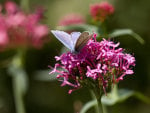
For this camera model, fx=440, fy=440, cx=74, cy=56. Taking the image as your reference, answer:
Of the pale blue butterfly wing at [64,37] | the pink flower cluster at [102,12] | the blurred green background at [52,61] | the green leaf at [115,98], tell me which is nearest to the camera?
the pale blue butterfly wing at [64,37]

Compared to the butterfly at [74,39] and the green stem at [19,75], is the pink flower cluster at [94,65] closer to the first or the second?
the butterfly at [74,39]

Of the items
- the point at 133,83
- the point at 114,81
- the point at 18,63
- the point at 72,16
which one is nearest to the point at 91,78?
the point at 114,81

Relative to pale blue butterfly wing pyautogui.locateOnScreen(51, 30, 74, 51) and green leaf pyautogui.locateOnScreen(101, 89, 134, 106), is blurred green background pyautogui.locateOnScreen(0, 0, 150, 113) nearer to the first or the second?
green leaf pyautogui.locateOnScreen(101, 89, 134, 106)

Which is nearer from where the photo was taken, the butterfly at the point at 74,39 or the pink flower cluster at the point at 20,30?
the butterfly at the point at 74,39

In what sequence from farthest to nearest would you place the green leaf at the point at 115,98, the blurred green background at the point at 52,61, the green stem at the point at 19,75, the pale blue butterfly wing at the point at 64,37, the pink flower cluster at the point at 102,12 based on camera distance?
the blurred green background at the point at 52,61
the green stem at the point at 19,75
the pink flower cluster at the point at 102,12
the green leaf at the point at 115,98
the pale blue butterfly wing at the point at 64,37

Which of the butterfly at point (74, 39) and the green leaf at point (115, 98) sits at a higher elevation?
the butterfly at point (74, 39)

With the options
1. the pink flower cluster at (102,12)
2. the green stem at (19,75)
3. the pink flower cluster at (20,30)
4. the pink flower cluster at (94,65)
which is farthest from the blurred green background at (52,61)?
the pink flower cluster at (94,65)

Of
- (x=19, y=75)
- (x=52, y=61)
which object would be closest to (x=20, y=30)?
(x=19, y=75)
